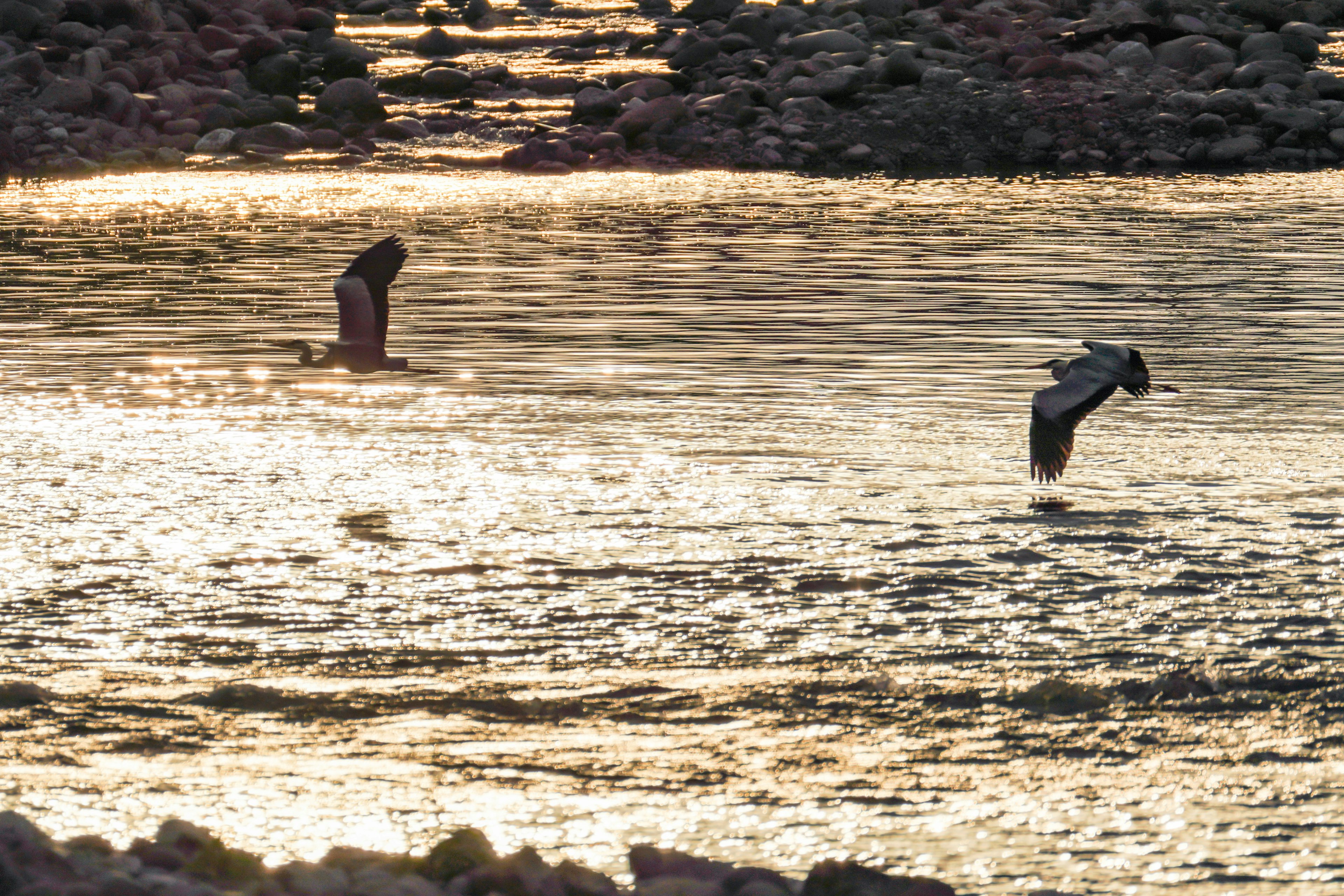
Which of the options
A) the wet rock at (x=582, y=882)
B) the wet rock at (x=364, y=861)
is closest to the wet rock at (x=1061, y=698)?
the wet rock at (x=582, y=882)

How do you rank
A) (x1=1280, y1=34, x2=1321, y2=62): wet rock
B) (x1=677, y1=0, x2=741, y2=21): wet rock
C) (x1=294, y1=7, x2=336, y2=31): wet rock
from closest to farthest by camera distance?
(x1=1280, y1=34, x2=1321, y2=62): wet rock
(x1=294, y1=7, x2=336, y2=31): wet rock
(x1=677, y1=0, x2=741, y2=21): wet rock

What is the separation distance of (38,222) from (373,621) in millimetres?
19879

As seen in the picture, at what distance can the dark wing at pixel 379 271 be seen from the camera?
11.4 m

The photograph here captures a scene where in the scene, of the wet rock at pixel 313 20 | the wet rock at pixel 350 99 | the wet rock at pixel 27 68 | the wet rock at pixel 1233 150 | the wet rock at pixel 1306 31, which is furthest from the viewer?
the wet rock at pixel 313 20

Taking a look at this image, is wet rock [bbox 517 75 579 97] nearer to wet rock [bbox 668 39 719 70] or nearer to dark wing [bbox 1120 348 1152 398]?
wet rock [bbox 668 39 719 70]

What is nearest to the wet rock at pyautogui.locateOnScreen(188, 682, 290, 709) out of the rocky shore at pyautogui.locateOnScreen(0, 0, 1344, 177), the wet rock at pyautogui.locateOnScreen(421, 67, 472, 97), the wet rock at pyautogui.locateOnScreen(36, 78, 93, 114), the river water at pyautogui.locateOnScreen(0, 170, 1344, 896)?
the river water at pyautogui.locateOnScreen(0, 170, 1344, 896)

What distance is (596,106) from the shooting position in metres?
35.9

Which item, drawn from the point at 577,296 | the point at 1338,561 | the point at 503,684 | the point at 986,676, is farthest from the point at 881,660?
→ the point at 577,296

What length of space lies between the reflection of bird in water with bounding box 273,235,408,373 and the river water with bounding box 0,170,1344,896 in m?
0.47

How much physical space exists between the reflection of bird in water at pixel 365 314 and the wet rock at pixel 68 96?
26545 mm

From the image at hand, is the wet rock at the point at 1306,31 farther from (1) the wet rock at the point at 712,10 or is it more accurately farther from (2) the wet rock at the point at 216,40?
(2) the wet rock at the point at 216,40

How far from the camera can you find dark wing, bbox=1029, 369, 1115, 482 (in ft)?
31.5

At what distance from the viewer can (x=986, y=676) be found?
23.2 feet

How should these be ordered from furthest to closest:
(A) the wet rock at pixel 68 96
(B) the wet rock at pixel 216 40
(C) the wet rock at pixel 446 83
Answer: (B) the wet rock at pixel 216 40 < (C) the wet rock at pixel 446 83 < (A) the wet rock at pixel 68 96
